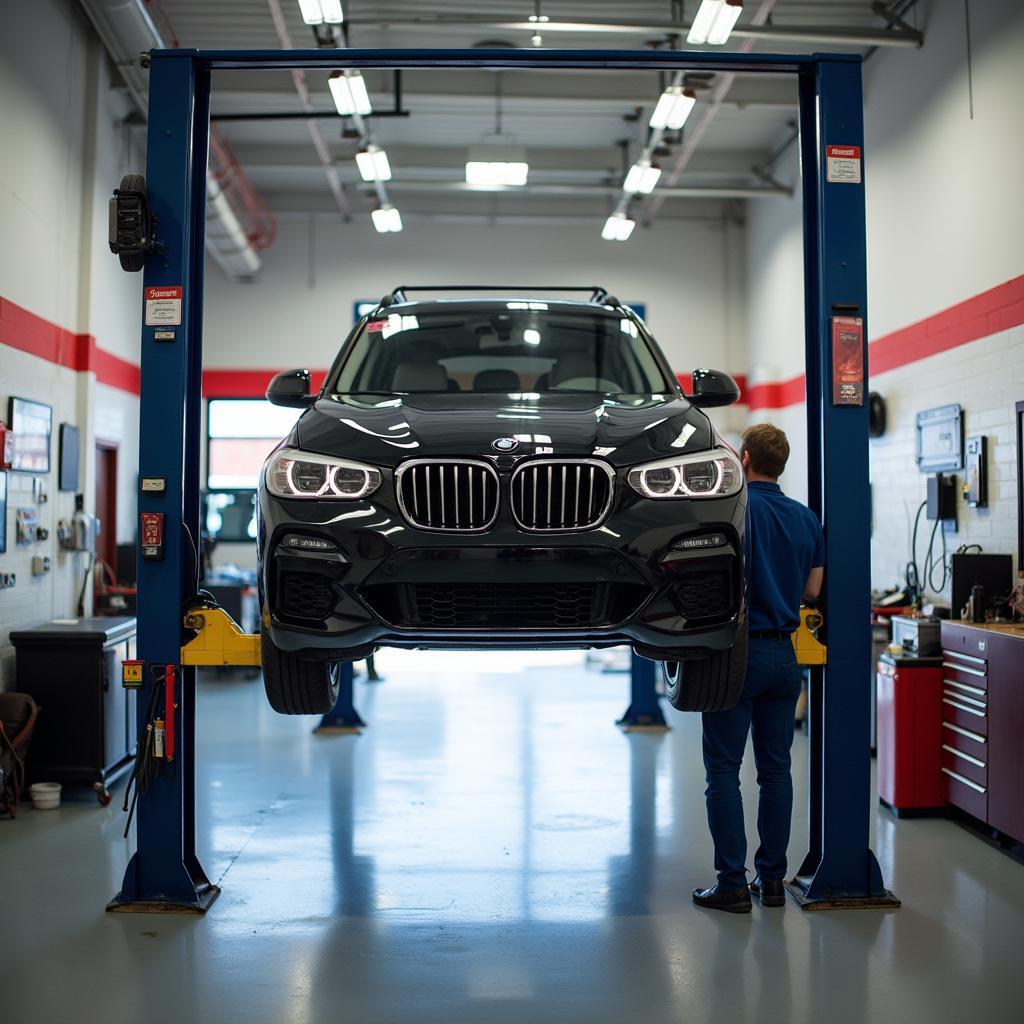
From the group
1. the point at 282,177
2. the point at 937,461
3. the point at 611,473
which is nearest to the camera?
the point at 611,473

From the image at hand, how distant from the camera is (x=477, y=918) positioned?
11.6ft

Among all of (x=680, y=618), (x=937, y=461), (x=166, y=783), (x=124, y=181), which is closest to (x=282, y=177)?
(x=937, y=461)

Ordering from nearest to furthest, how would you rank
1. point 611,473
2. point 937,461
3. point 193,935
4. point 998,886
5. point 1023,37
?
point 611,473, point 193,935, point 998,886, point 1023,37, point 937,461

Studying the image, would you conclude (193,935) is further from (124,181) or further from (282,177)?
(282,177)

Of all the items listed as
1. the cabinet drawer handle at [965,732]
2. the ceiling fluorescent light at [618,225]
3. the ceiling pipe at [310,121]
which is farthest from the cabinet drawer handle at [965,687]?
the ceiling fluorescent light at [618,225]

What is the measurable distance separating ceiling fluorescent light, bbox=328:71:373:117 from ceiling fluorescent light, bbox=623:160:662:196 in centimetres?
267

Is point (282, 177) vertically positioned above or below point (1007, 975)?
above

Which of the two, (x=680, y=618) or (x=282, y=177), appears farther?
(x=282, y=177)

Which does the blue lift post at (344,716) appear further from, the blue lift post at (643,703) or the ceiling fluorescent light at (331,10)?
the ceiling fluorescent light at (331,10)

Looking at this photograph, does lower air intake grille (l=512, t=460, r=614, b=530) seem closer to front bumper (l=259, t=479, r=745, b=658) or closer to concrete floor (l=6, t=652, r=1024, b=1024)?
front bumper (l=259, t=479, r=745, b=658)

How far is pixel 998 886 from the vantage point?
12.8 ft

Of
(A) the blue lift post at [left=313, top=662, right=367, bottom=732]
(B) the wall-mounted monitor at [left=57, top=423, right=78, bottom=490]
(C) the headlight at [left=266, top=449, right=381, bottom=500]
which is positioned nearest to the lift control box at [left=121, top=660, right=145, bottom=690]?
(C) the headlight at [left=266, top=449, right=381, bottom=500]

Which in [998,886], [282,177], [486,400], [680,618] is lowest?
[998,886]

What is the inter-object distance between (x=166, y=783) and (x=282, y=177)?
9.46 m
